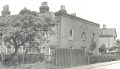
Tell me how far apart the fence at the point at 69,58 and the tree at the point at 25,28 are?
104 inches

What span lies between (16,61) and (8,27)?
411 centimetres

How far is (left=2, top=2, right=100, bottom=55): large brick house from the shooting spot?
33.1 meters

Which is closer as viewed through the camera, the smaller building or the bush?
the bush

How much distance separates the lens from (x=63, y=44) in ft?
111

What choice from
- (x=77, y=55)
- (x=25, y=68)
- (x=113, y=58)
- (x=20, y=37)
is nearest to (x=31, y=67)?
(x=25, y=68)

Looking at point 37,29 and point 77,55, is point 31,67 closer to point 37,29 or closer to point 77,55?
point 37,29

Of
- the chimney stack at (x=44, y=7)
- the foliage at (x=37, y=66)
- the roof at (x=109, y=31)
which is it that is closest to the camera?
the foliage at (x=37, y=66)

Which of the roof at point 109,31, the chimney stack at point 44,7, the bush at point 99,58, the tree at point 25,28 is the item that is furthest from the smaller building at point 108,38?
Result: the tree at point 25,28

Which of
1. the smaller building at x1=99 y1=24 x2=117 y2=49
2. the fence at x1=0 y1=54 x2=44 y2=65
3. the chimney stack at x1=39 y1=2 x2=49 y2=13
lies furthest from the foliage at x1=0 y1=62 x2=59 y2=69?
the smaller building at x1=99 y1=24 x2=117 y2=49

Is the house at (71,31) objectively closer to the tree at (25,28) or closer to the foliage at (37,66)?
the tree at (25,28)

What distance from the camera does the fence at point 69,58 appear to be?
875 inches

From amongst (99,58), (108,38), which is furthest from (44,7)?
(108,38)

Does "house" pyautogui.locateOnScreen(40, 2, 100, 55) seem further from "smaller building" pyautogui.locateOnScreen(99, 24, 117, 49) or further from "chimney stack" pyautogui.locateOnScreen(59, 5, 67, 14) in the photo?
"smaller building" pyautogui.locateOnScreen(99, 24, 117, 49)

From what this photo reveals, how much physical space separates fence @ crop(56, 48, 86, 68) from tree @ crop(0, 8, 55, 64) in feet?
8.69
